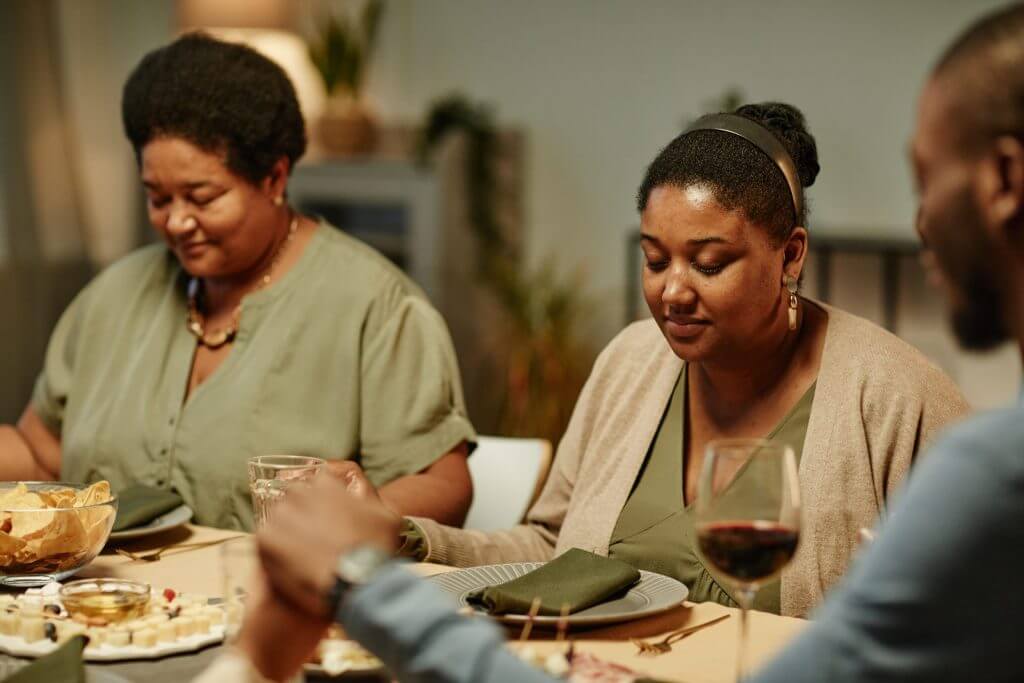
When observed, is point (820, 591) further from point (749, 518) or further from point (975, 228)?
point (975, 228)

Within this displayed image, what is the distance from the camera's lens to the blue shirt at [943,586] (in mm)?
917

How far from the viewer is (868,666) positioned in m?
0.96

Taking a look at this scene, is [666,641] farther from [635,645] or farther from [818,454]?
[818,454]

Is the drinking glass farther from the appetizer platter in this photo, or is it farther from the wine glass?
the wine glass

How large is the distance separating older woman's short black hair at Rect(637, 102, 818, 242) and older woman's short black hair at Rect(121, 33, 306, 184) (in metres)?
0.81

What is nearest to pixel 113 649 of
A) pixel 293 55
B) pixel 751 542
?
pixel 751 542

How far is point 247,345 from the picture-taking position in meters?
2.52

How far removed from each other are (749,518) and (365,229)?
4.19 metres

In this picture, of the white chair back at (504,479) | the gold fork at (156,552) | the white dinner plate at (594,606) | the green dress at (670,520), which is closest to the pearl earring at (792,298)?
the green dress at (670,520)

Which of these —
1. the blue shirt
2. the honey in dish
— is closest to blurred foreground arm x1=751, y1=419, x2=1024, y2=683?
the blue shirt

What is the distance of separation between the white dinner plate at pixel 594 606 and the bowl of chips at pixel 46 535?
461mm

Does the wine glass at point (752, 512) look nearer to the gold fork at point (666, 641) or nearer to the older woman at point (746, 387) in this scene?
the gold fork at point (666, 641)

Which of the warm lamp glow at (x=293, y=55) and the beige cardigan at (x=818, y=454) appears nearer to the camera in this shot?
the beige cardigan at (x=818, y=454)

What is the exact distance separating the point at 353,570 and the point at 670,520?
103 centimetres
